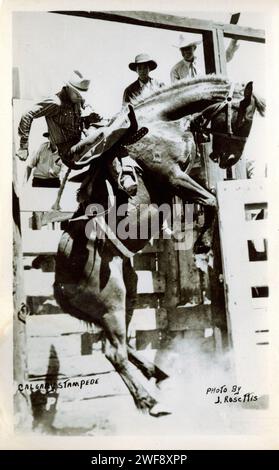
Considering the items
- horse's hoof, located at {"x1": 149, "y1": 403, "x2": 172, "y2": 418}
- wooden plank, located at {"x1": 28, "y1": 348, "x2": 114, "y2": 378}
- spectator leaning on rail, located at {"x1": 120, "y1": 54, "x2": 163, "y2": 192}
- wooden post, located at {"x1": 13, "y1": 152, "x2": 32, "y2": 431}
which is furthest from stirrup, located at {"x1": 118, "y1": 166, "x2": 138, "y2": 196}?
horse's hoof, located at {"x1": 149, "y1": 403, "x2": 172, "y2": 418}

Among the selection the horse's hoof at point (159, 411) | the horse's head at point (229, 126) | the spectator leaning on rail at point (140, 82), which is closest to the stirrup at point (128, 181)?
the spectator leaning on rail at point (140, 82)

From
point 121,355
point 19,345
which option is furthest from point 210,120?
point 19,345

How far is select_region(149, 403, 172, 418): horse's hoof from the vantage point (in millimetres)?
1101

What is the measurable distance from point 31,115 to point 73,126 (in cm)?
11

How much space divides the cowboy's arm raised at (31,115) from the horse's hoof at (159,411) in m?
0.70

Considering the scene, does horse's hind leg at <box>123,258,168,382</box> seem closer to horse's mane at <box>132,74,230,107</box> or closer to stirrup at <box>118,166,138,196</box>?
stirrup at <box>118,166,138,196</box>

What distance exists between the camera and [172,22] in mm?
1152

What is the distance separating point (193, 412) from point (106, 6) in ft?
3.42

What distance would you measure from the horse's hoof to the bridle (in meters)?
0.67

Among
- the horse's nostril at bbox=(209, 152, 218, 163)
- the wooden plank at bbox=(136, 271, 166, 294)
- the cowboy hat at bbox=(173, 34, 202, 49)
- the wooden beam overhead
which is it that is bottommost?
the wooden plank at bbox=(136, 271, 166, 294)

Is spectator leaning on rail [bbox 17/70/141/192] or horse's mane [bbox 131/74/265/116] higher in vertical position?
horse's mane [bbox 131/74/265/116]

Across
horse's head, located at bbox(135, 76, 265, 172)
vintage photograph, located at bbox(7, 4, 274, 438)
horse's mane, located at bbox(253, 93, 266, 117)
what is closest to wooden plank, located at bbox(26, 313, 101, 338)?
vintage photograph, located at bbox(7, 4, 274, 438)

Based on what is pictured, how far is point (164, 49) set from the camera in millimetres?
1156
